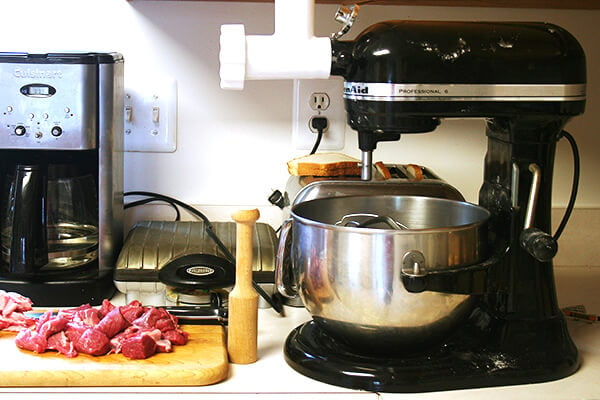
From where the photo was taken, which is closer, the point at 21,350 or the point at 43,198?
the point at 21,350

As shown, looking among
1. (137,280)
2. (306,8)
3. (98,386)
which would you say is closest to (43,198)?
(137,280)

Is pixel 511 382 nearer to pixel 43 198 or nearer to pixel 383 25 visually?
pixel 383 25

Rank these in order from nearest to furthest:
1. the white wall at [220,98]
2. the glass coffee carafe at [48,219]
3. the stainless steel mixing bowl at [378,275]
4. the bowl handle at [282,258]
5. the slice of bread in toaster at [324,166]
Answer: the stainless steel mixing bowl at [378,275] → the bowl handle at [282,258] → the glass coffee carafe at [48,219] → the slice of bread in toaster at [324,166] → the white wall at [220,98]

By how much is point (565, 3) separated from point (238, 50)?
2.29 feet

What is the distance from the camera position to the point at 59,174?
1206 mm

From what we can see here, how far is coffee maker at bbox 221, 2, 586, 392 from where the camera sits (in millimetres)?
966

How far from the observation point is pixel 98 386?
3.14 ft

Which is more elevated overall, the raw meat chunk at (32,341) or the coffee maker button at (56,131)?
the coffee maker button at (56,131)

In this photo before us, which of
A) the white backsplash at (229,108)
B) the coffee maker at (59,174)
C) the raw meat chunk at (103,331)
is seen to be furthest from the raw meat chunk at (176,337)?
the white backsplash at (229,108)

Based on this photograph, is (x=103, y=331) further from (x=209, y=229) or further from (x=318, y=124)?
(x=318, y=124)

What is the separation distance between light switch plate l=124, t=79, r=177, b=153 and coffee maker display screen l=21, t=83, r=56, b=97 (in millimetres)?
267

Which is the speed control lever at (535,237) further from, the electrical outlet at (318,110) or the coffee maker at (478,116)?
the electrical outlet at (318,110)

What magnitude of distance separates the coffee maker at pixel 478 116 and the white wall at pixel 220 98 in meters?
0.44

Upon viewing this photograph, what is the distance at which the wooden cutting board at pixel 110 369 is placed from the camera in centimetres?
95
